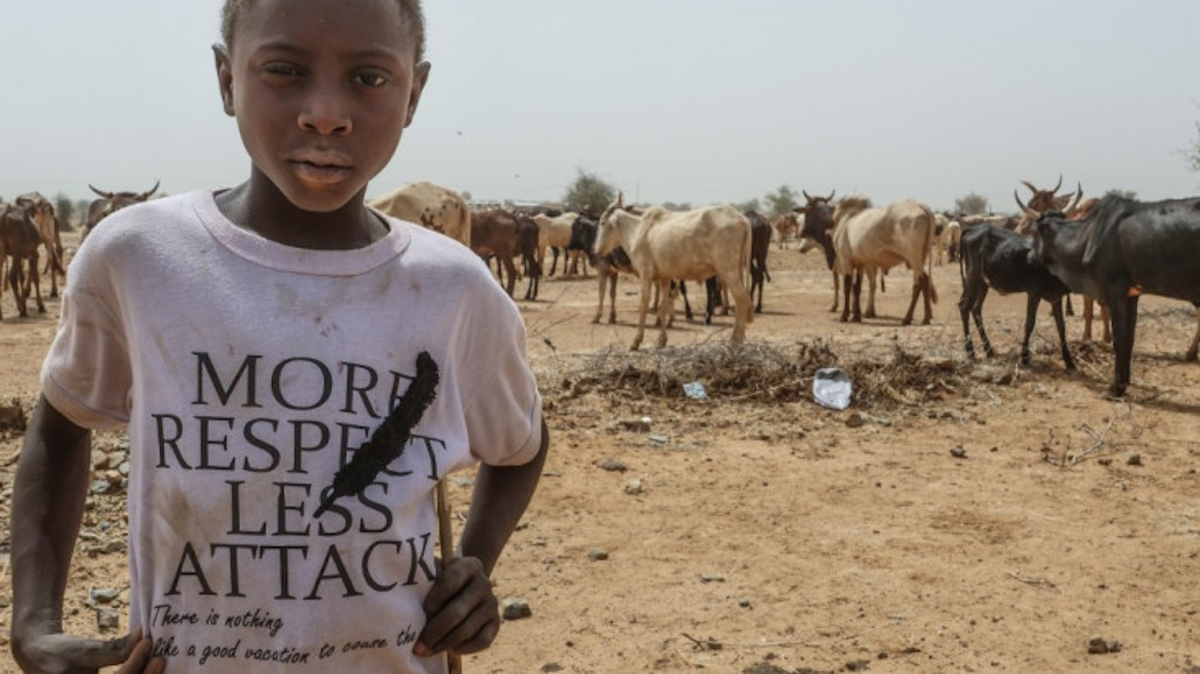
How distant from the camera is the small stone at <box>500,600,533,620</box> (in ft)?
15.4

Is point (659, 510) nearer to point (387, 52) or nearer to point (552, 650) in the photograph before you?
point (552, 650)

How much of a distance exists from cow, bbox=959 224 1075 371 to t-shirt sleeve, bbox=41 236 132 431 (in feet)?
35.2

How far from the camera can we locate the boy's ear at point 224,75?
1552mm

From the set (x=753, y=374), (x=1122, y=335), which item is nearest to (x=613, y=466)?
(x=753, y=374)

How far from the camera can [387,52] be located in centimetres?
147

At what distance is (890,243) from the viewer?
671 inches

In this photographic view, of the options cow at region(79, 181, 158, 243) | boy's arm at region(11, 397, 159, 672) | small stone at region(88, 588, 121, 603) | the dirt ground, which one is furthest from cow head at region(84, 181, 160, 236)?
boy's arm at region(11, 397, 159, 672)

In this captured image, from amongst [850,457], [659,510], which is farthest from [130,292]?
[850,457]

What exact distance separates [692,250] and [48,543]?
12.7 m

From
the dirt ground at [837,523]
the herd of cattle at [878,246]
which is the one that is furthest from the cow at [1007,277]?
the dirt ground at [837,523]

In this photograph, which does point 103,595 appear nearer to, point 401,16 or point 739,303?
point 401,16

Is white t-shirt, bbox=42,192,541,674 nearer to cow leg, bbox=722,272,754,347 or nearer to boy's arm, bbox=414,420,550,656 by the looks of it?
boy's arm, bbox=414,420,550,656

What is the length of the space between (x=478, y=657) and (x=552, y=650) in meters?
0.31

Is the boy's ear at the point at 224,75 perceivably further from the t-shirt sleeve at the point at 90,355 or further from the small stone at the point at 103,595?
the small stone at the point at 103,595
